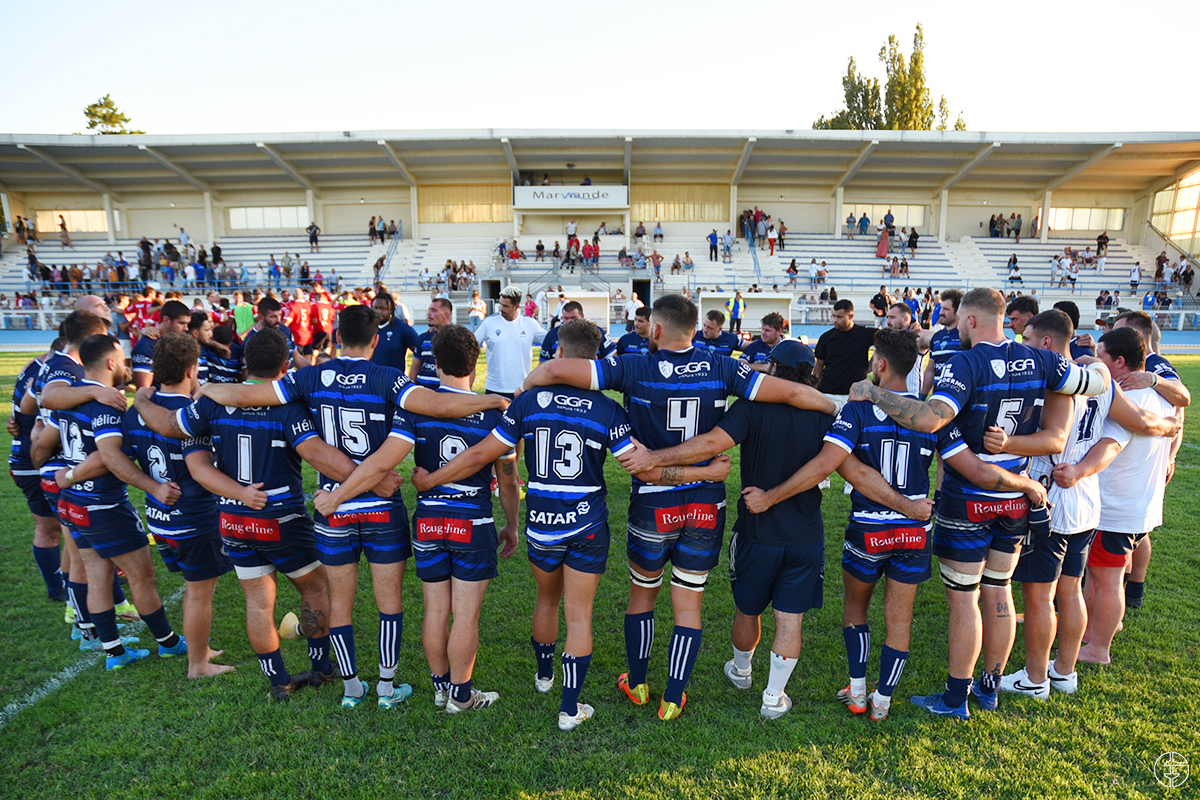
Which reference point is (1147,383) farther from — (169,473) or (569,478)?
(169,473)

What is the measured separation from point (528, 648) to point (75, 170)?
43.0 m

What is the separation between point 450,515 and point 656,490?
112 cm

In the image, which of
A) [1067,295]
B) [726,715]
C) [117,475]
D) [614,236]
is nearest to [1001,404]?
[726,715]

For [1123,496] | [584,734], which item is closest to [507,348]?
[584,734]

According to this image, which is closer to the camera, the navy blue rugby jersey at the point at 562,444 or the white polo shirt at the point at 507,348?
the navy blue rugby jersey at the point at 562,444

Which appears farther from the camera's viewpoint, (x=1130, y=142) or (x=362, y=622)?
(x=1130, y=142)

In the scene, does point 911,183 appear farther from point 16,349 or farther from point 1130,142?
point 16,349

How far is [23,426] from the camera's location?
4.73 meters

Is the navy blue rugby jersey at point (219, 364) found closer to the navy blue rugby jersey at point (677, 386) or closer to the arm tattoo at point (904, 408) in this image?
the navy blue rugby jersey at point (677, 386)

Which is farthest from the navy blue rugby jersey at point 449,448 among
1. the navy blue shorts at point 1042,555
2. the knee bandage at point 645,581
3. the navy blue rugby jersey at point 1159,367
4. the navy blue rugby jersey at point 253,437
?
the navy blue rugby jersey at point 1159,367

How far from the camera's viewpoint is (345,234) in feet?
123

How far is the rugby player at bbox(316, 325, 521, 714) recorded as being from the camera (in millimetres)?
3344

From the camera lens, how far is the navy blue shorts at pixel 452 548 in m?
3.38

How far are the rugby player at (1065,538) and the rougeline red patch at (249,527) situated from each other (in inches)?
167
